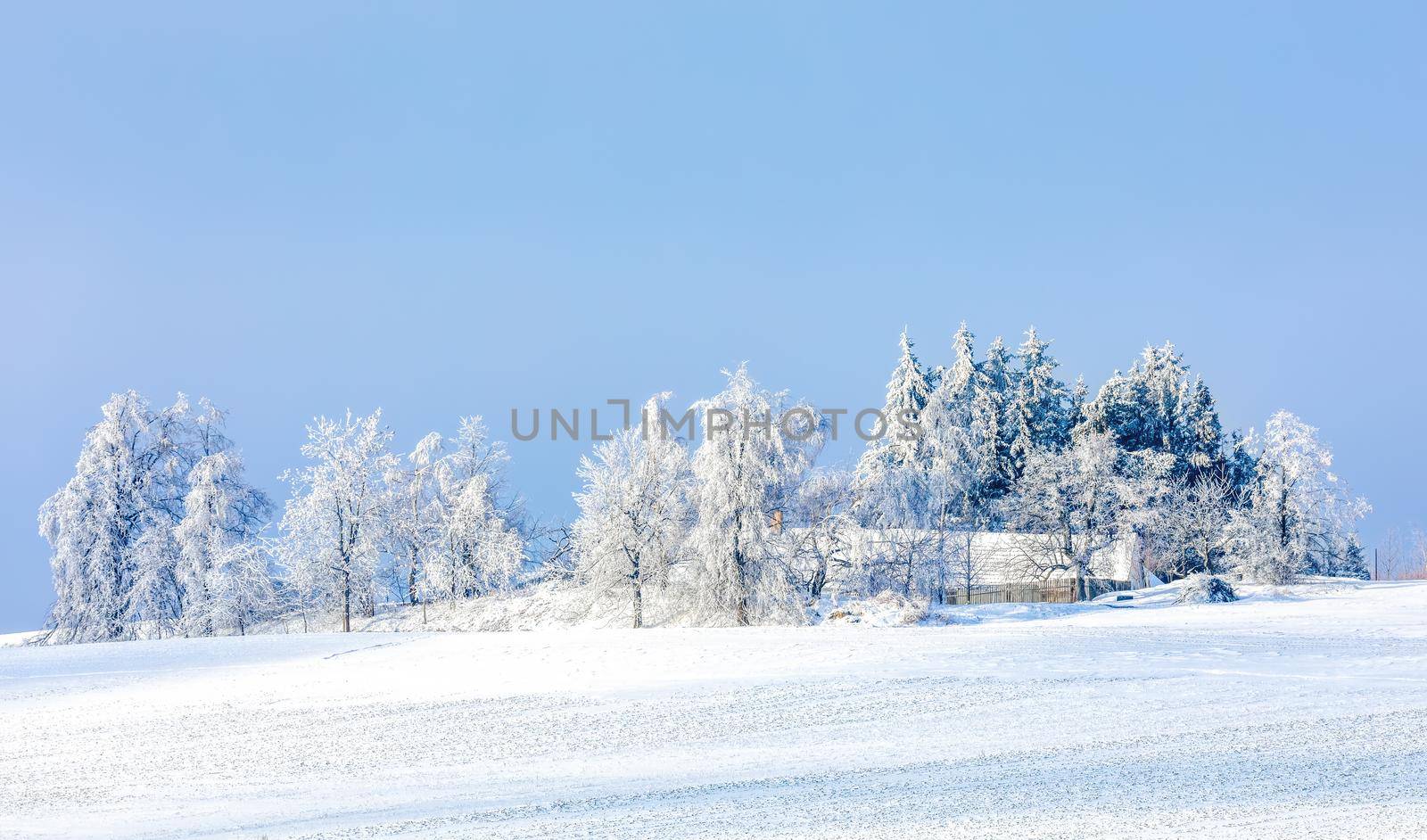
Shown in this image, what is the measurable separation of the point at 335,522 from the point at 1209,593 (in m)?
31.1

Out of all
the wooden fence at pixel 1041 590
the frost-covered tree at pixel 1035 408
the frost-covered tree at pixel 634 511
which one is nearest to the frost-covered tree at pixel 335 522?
the frost-covered tree at pixel 634 511

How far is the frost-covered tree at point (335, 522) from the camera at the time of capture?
3800 centimetres

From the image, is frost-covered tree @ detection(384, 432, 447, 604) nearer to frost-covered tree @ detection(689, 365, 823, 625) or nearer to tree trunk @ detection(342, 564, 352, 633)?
tree trunk @ detection(342, 564, 352, 633)

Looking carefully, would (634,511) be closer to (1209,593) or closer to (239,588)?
(239,588)

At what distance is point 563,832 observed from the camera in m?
9.35

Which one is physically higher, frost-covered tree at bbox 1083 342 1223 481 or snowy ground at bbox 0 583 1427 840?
frost-covered tree at bbox 1083 342 1223 481

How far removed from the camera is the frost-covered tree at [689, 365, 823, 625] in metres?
32.3

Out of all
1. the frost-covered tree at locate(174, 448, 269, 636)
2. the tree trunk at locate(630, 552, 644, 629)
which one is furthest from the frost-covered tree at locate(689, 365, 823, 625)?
the frost-covered tree at locate(174, 448, 269, 636)

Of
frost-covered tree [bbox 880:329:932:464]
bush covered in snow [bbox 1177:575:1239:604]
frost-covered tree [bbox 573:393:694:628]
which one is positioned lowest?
bush covered in snow [bbox 1177:575:1239:604]

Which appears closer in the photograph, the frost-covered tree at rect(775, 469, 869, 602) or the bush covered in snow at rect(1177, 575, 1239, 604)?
the frost-covered tree at rect(775, 469, 869, 602)

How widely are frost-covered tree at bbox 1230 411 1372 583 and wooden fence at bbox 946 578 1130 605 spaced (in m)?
5.89

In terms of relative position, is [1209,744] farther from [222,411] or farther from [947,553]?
[222,411]

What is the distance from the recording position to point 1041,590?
166 ft

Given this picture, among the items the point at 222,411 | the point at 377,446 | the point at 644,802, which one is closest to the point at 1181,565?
the point at 377,446
